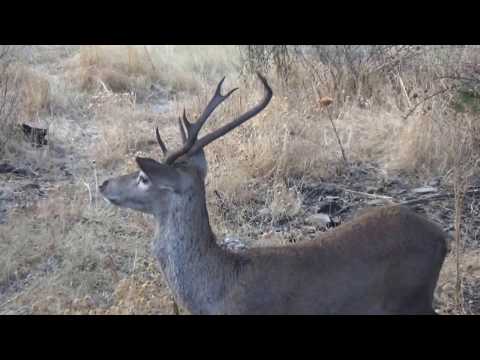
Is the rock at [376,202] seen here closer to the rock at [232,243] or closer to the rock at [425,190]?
the rock at [425,190]

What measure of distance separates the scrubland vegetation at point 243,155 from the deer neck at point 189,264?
59cm

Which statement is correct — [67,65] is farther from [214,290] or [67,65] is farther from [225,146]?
[214,290]

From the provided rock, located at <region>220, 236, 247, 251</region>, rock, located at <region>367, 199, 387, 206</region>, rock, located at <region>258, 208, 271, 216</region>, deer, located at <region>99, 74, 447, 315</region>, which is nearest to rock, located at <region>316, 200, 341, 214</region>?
rock, located at <region>367, 199, 387, 206</region>

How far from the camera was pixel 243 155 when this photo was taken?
7.67m

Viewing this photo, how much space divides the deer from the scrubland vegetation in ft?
2.27

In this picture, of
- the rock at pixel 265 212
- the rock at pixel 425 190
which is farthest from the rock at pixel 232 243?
the rock at pixel 425 190

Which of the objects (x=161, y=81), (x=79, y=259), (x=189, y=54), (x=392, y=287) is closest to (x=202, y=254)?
(x=392, y=287)

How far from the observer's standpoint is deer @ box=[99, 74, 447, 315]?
4.45 metres

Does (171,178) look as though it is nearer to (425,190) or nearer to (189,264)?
(189,264)

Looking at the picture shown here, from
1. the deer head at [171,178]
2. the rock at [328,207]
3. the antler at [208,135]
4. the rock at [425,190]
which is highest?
the antler at [208,135]

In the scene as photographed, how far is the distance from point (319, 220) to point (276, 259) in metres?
2.12

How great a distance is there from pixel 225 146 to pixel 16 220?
2.47 m

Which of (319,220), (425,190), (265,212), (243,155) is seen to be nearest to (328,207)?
(319,220)

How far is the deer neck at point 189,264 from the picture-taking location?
459cm
